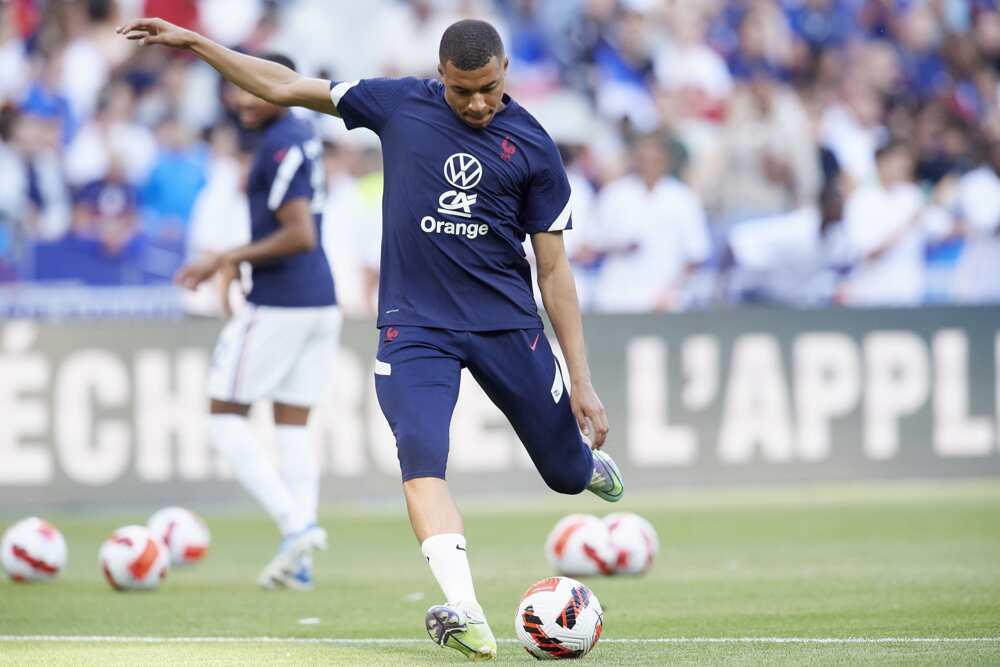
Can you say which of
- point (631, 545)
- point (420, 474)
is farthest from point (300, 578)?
point (420, 474)

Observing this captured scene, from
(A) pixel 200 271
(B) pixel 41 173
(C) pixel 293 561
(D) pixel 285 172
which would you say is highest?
(B) pixel 41 173

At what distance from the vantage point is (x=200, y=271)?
9250mm

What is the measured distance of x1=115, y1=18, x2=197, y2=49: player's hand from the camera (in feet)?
21.3

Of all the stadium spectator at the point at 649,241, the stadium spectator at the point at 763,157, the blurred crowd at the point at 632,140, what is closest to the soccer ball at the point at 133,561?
the blurred crowd at the point at 632,140

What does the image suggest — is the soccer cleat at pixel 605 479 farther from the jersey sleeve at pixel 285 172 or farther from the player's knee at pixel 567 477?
the jersey sleeve at pixel 285 172

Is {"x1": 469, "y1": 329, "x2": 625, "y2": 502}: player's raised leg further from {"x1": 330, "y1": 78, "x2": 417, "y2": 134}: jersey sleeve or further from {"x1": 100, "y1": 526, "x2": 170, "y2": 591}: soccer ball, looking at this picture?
{"x1": 100, "y1": 526, "x2": 170, "y2": 591}: soccer ball

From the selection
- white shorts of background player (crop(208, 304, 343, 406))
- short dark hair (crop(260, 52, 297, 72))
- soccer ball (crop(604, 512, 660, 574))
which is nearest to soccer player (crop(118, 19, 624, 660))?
short dark hair (crop(260, 52, 297, 72))

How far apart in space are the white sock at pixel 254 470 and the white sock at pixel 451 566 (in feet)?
10.4

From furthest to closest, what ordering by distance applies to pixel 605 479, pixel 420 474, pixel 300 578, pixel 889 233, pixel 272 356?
pixel 889 233 < pixel 272 356 < pixel 300 578 < pixel 605 479 < pixel 420 474

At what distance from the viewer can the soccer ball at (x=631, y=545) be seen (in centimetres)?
945

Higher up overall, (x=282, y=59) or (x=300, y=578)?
(x=282, y=59)

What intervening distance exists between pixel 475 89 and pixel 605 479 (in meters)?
1.89

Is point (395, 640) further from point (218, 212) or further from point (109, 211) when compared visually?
point (109, 211)

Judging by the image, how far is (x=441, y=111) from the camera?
6.48 metres
